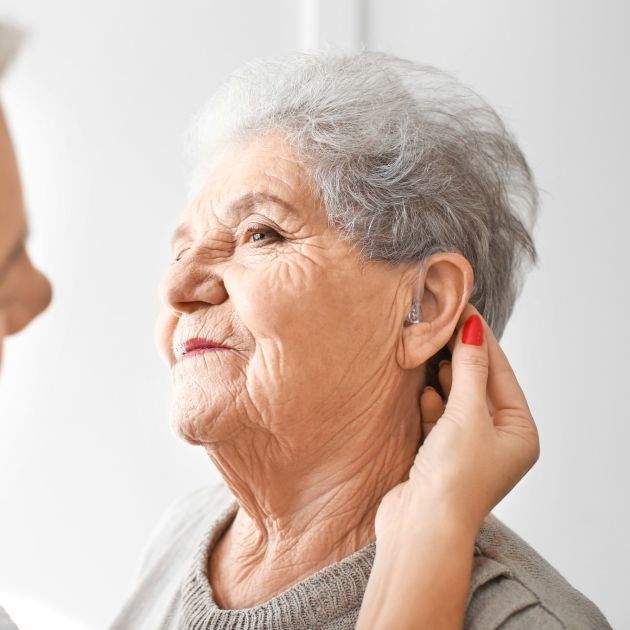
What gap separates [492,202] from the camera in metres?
1.37

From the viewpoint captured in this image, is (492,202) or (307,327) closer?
(307,327)

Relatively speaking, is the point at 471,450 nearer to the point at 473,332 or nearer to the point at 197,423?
the point at 473,332

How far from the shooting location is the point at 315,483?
1274 mm

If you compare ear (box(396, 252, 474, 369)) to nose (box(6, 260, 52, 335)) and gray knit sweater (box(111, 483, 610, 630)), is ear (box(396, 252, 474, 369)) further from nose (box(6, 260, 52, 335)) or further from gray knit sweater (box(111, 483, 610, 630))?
nose (box(6, 260, 52, 335))

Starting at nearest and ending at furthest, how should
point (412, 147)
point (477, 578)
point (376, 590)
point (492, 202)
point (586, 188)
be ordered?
point (376, 590)
point (477, 578)
point (412, 147)
point (492, 202)
point (586, 188)

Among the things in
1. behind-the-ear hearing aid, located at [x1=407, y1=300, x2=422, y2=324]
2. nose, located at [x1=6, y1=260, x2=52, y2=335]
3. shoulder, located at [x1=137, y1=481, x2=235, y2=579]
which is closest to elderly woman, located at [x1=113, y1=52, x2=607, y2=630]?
behind-the-ear hearing aid, located at [x1=407, y1=300, x2=422, y2=324]

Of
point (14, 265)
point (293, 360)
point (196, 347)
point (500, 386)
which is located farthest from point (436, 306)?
point (14, 265)

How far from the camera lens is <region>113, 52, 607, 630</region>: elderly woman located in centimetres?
118

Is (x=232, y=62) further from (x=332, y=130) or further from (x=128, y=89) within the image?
(x=332, y=130)

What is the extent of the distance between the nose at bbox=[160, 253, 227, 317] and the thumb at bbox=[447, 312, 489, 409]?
0.38m

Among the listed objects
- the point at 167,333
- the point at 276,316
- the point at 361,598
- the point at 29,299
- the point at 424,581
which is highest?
the point at 29,299

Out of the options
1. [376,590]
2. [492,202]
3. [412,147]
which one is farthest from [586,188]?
[376,590]

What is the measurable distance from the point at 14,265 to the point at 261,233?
0.73 metres

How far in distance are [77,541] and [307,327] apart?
3.58 feet
